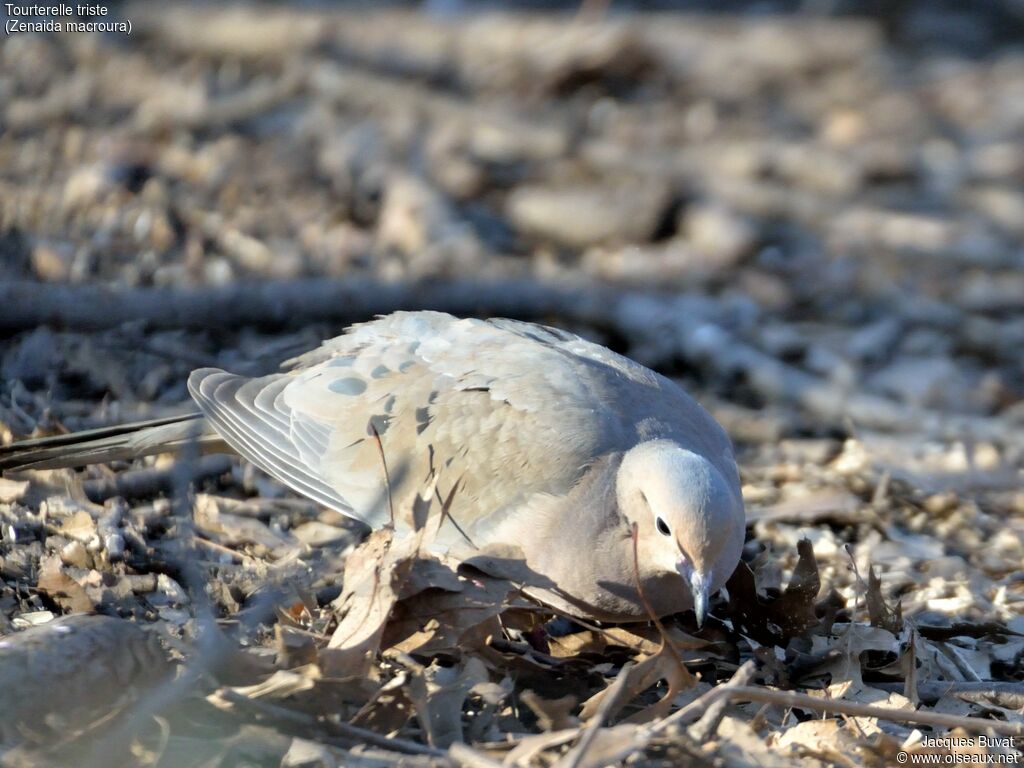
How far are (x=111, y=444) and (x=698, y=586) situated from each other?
220 centimetres

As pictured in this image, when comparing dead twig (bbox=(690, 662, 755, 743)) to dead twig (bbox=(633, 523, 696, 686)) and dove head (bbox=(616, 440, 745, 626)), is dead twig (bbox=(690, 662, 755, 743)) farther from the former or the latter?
dove head (bbox=(616, 440, 745, 626))

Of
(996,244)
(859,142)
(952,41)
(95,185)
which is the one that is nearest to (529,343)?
(95,185)

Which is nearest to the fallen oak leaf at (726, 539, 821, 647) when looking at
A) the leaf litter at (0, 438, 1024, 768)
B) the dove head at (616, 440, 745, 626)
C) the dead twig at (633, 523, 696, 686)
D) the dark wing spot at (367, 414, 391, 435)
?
the leaf litter at (0, 438, 1024, 768)

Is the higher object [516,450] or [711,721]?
[516,450]

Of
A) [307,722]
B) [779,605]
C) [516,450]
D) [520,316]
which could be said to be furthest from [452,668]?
[520,316]

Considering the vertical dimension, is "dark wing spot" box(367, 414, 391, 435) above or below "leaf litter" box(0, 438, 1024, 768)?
above

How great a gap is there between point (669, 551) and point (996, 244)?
466cm

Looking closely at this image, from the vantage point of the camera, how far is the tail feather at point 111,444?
4199 millimetres

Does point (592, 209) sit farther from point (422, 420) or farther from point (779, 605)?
point (779, 605)

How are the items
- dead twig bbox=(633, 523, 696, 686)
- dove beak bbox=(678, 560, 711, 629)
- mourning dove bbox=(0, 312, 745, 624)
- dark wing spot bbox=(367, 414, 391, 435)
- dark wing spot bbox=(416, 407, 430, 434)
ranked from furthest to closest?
dark wing spot bbox=(367, 414, 391, 435)
dark wing spot bbox=(416, 407, 430, 434)
mourning dove bbox=(0, 312, 745, 624)
dove beak bbox=(678, 560, 711, 629)
dead twig bbox=(633, 523, 696, 686)

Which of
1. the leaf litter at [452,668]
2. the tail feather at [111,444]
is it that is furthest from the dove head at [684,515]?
the tail feather at [111,444]

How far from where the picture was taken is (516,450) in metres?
3.85

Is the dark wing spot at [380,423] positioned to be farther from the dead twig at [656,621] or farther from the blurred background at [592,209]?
the dead twig at [656,621]

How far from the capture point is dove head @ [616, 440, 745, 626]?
335 centimetres
